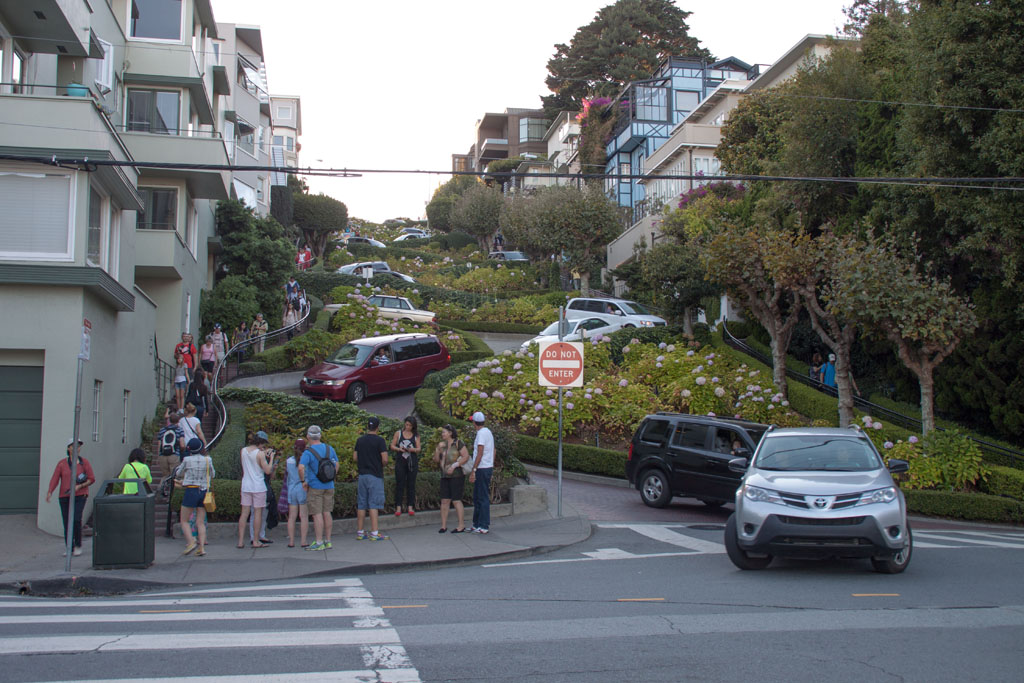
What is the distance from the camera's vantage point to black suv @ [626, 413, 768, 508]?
16.0 metres

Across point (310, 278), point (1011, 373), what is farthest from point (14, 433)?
point (310, 278)

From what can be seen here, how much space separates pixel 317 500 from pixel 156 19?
18518mm

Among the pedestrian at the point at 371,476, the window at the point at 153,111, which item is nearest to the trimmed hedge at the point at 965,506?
the pedestrian at the point at 371,476

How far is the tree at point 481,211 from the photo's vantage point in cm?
7431

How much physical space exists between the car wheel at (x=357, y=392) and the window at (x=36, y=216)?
11.9 metres

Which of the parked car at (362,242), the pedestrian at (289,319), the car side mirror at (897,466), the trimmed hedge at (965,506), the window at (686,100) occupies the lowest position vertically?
the trimmed hedge at (965,506)

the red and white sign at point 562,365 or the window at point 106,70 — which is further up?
the window at point 106,70

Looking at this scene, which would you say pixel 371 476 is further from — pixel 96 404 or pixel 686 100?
pixel 686 100

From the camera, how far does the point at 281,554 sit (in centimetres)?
1273

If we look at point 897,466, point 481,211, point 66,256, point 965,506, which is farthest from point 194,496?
point 481,211

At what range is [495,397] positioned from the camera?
23.1 m

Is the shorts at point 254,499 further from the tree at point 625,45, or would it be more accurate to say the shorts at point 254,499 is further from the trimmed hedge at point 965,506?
the tree at point 625,45

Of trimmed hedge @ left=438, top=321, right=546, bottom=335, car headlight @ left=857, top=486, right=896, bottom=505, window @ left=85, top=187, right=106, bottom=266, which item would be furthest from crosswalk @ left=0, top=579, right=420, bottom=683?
trimmed hedge @ left=438, top=321, right=546, bottom=335

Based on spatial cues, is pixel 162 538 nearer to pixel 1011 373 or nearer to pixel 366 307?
pixel 1011 373
